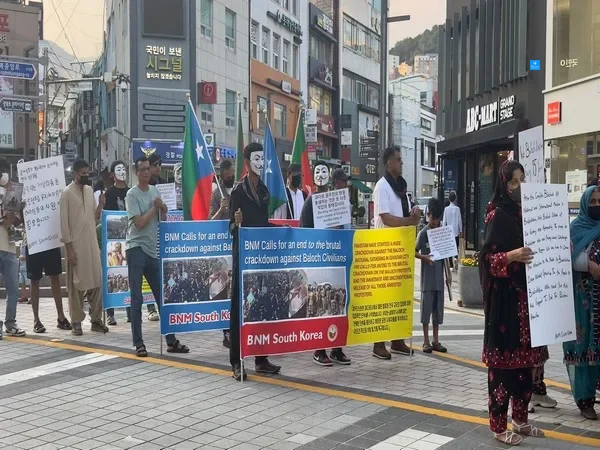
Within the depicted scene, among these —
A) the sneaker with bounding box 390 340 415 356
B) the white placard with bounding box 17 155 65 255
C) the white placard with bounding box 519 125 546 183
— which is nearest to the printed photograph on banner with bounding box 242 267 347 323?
the sneaker with bounding box 390 340 415 356

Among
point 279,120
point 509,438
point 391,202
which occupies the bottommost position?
point 509,438

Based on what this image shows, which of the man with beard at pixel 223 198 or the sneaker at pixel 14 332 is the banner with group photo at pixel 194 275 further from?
the sneaker at pixel 14 332

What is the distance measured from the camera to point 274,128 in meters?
41.6

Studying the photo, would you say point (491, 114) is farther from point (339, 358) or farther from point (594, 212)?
point (594, 212)

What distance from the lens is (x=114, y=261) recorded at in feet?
30.5

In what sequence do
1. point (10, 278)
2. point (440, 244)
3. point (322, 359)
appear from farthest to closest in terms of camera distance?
point (10, 278) → point (440, 244) → point (322, 359)

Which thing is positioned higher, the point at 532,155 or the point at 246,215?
the point at 532,155

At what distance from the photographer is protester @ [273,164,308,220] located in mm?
10297

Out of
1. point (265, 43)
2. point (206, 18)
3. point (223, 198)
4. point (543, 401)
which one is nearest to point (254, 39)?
point (265, 43)

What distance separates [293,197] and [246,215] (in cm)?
397

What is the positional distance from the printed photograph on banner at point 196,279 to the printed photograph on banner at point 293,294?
4.49 feet

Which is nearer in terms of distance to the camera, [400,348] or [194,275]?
[194,275]

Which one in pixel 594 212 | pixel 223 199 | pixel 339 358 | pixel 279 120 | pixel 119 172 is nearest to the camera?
pixel 594 212

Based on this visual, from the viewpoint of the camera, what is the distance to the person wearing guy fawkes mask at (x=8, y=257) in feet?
28.0
